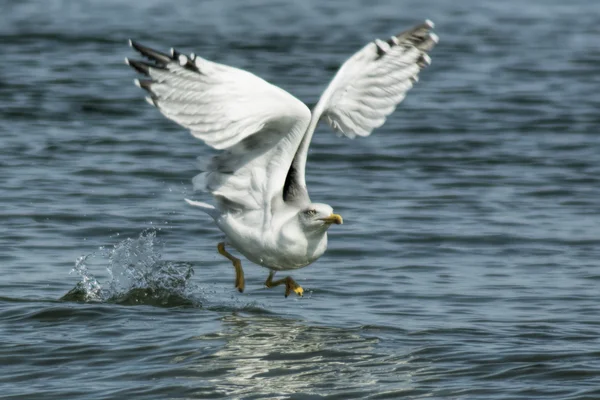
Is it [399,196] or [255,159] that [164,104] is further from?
[399,196]

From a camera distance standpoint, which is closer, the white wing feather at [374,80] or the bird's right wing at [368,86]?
the bird's right wing at [368,86]

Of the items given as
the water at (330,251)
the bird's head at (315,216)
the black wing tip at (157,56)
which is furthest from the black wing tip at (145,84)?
the water at (330,251)

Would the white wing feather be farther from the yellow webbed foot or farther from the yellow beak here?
the yellow webbed foot

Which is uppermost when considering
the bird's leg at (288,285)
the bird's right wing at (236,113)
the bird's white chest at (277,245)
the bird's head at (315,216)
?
the bird's right wing at (236,113)

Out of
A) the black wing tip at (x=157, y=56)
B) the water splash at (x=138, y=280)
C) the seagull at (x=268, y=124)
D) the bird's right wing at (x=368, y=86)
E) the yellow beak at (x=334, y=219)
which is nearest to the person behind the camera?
the black wing tip at (x=157, y=56)

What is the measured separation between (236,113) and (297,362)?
1457 mm

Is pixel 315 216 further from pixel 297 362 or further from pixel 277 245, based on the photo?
pixel 297 362

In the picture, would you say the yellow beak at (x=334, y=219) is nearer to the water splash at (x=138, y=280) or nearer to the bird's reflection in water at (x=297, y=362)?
the bird's reflection in water at (x=297, y=362)

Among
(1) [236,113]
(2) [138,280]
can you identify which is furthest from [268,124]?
(2) [138,280]

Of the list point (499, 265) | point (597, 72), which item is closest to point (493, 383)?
point (499, 265)

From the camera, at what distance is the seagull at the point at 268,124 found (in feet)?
23.4

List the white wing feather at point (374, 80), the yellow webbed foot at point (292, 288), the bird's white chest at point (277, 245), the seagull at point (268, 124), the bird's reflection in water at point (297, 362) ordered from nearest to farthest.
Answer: the bird's reflection in water at point (297, 362)
the seagull at point (268, 124)
the bird's white chest at point (277, 245)
the white wing feather at point (374, 80)
the yellow webbed foot at point (292, 288)

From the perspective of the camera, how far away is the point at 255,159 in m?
7.77

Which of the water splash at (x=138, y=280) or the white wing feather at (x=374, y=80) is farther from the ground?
the white wing feather at (x=374, y=80)
